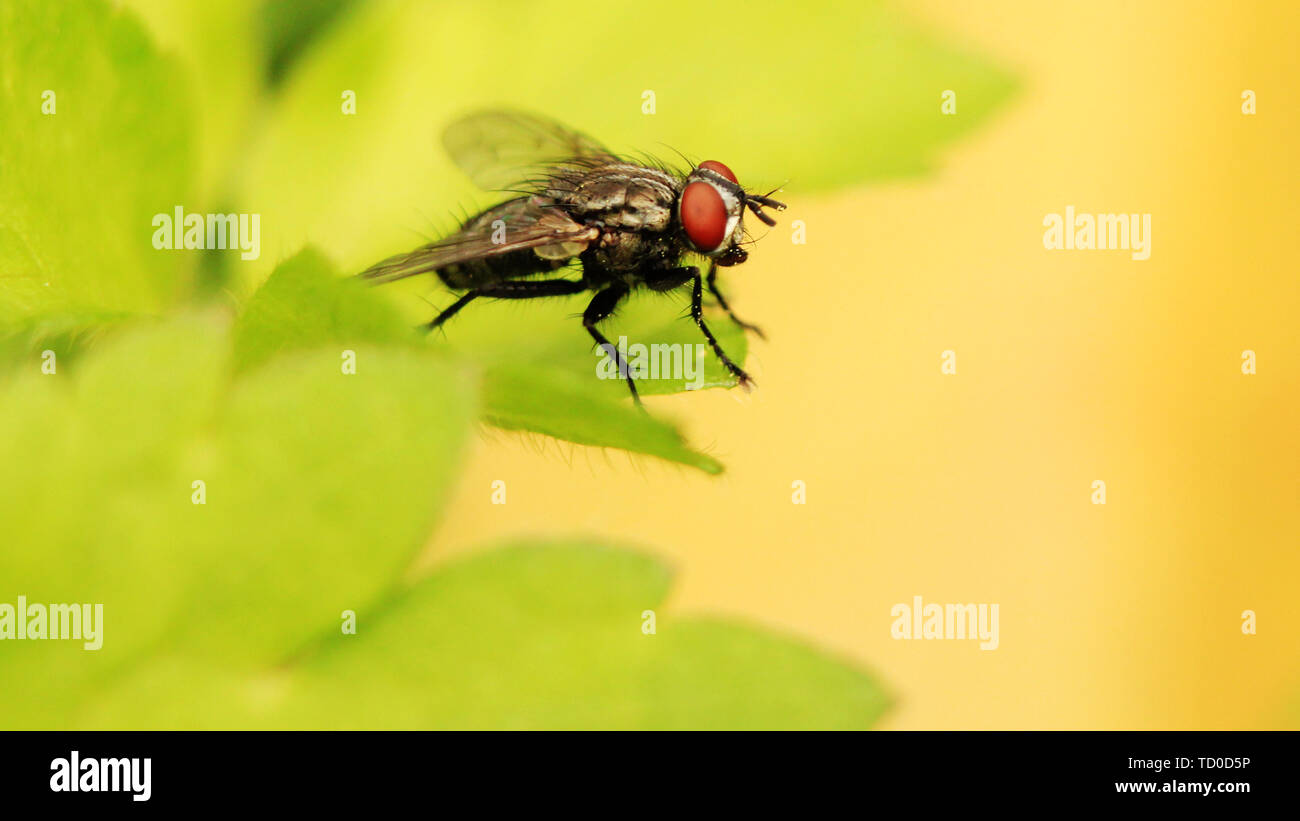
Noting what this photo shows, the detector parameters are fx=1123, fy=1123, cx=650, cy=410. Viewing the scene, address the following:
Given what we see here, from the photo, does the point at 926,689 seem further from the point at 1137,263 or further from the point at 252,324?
the point at 252,324

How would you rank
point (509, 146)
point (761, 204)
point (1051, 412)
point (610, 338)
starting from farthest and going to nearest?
point (1051, 412) → point (509, 146) → point (761, 204) → point (610, 338)

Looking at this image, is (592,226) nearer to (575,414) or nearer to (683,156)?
(683,156)

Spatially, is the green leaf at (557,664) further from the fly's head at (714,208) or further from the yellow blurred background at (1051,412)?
the yellow blurred background at (1051,412)

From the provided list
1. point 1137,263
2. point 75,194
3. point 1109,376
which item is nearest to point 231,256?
point 75,194

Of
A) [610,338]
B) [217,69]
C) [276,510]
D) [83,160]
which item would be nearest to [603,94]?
[610,338]

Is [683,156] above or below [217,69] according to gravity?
below

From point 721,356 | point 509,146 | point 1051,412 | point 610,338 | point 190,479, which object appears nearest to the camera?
point 190,479
